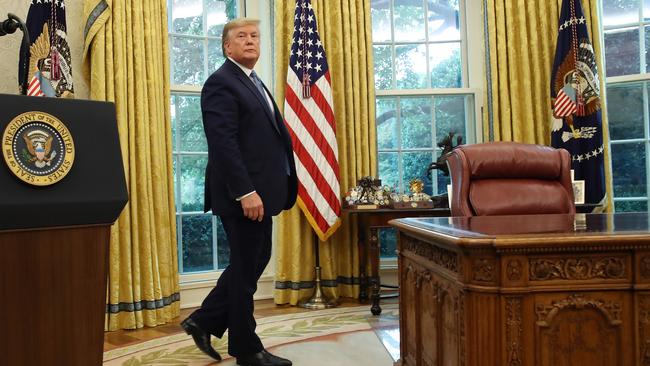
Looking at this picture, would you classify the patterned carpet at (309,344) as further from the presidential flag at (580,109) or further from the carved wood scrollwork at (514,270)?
the presidential flag at (580,109)

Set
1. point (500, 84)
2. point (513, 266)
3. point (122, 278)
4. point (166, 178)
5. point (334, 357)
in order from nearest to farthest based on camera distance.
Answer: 1. point (513, 266)
2. point (334, 357)
3. point (122, 278)
4. point (166, 178)
5. point (500, 84)

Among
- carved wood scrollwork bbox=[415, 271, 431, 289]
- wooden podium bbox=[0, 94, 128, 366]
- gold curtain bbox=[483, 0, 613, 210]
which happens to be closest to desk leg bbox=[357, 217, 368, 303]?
gold curtain bbox=[483, 0, 613, 210]

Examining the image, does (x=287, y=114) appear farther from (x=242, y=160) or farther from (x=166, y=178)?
(x=242, y=160)

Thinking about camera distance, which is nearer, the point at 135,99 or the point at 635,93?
the point at 135,99

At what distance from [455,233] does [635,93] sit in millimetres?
3569

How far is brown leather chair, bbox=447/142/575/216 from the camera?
2537mm

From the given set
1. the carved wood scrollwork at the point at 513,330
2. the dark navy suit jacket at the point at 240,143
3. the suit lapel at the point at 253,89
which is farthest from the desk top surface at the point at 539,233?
the suit lapel at the point at 253,89

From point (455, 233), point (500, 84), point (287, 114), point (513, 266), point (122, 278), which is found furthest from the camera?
point (500, 84)

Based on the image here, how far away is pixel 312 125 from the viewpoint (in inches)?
157

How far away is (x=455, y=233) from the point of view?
59.2 inches

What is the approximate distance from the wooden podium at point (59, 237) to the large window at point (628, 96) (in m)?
3.89

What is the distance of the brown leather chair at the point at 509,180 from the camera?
2.54 metres

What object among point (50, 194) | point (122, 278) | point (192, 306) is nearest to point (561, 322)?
point (50, 194)

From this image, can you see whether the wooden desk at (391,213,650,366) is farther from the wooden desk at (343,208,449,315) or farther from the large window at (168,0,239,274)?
the large window at (168,0,239,274)
